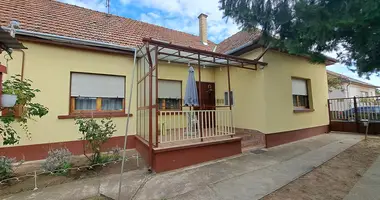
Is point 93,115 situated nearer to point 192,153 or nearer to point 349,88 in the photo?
point 192,153

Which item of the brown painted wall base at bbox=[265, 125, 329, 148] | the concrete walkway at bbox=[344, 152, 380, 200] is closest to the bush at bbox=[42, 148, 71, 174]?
the concrete walkway at bbox=[344, 152, 380, 200]

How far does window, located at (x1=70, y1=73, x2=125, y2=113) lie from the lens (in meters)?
6.02

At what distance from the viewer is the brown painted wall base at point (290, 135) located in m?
6.86

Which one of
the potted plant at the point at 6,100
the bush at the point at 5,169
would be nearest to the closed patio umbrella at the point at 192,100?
the potted plant at the point at 6,100

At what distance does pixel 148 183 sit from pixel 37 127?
13.9 feet

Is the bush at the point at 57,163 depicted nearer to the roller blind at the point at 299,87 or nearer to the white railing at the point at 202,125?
the white railing at the point at 202,125

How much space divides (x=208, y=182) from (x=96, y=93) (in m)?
5.04

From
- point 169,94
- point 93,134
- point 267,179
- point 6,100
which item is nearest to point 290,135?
point 267,179

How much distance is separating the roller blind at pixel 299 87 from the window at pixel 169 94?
5.58 m

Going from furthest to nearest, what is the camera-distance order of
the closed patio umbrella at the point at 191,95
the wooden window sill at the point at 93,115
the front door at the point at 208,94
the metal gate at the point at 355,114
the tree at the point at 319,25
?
the front door at the point at 208,94
the metal gate at the point at 355,114
the wooden window sill at the point at 93,115
the closed patio umbrella at the point at 191,95
the tree at the point at 319,25

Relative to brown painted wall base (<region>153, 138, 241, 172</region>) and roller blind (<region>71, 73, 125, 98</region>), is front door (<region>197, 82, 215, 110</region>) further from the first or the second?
roller blind (<region>71, 73, 125, 98</region>)

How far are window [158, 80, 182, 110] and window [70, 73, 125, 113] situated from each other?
1.68 metres

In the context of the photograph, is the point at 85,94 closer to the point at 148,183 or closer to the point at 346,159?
the point at 148,183

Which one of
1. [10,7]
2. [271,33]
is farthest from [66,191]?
[10,7]
